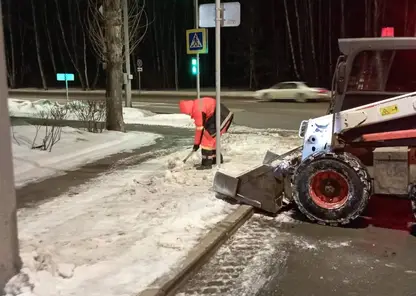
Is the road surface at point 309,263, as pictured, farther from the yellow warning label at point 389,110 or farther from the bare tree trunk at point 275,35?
the bare tree trunk at point 275,35

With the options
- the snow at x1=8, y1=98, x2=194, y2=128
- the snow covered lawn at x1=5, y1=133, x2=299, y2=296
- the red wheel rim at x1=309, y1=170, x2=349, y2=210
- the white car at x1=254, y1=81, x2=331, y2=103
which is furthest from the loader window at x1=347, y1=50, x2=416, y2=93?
the white car at x1=254, y1=81, x2=331, y2=103

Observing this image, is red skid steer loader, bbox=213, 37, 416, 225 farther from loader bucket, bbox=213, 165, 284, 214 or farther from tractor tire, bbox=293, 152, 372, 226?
loader bucket, bbox=213, 165, 284, 214

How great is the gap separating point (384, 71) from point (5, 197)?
4.63 m

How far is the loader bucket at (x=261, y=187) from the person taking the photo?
6.77m

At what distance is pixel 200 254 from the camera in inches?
199

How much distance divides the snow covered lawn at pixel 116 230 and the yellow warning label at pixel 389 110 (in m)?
2.35

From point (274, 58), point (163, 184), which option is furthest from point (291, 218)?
point (274, 58)

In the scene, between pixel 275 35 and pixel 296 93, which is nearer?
pixel 296 93

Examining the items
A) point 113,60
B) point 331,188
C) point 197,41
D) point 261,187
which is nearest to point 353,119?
point 331,188

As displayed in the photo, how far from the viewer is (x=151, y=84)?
54000mm

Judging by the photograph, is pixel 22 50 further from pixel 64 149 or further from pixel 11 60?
pixel 64 149

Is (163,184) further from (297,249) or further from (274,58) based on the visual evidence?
(274,58)

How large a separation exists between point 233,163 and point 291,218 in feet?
11.0

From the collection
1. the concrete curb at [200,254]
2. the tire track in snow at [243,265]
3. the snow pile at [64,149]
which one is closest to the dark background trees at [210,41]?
the snow pile at [64,149]
